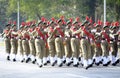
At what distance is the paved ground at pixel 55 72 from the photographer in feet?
52.0

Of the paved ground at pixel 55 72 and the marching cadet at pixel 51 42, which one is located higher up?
the marching cadet at pixel 51 42

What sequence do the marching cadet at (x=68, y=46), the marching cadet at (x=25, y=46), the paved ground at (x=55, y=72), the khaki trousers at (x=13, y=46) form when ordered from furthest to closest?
the khaki trousers at (x=13, y=46)
the marching cadet at (x=25, y=46)
the marching cadet at (x=68, y=46)
the paved ground at (x=55, y=72)

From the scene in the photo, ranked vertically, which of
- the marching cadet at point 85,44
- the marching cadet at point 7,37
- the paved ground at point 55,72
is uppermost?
the marching cadet at point 7,37

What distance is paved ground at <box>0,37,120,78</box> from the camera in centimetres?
1584

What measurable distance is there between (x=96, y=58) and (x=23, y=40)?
349cm

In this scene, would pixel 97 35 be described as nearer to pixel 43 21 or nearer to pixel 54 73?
pixel 43 21

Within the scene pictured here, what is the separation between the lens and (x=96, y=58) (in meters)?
19.8

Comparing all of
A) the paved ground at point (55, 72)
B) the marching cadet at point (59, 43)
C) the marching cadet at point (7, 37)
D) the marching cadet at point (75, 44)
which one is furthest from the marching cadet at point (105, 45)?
the marching cadet at point (7, 37)

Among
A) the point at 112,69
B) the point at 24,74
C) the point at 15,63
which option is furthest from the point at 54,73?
the point at 15,63

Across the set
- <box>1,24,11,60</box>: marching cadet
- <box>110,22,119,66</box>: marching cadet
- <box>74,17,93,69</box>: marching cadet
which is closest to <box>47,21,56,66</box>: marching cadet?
<box>74,17,93,69</box>: marching cadet

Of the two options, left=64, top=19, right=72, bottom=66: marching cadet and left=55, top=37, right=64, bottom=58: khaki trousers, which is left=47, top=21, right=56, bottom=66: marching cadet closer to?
left=55, top=37, right=64, bottom=58: khaki trousers

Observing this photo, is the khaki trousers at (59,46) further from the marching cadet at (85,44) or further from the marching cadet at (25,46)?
the marching cadet at (25,46)

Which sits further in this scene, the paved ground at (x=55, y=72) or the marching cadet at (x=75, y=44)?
the marching cadet at (x=75, y=44)

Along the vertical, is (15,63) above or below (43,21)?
below
